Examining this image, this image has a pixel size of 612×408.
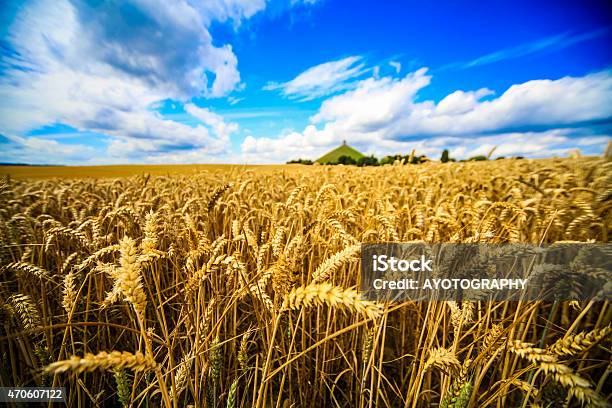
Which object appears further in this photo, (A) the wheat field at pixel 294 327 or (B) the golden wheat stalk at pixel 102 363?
(A) the wheat field at pixel 294 327

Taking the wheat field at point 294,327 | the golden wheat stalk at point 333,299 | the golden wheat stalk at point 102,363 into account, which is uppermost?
the golden wheat stalk at point 333,299

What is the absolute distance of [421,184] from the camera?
4309 mm

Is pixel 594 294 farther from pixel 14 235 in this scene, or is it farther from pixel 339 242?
pixel 14 235

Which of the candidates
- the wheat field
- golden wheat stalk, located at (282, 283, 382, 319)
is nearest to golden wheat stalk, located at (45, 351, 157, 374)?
the wheat field

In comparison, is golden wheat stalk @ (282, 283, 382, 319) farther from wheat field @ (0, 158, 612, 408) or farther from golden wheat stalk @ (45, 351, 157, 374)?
golden wheat stalk @ (45, 351, 157, 374)

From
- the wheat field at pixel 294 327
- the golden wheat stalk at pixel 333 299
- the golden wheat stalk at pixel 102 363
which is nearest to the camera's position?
the golden wheat stalk at pixel 102 363

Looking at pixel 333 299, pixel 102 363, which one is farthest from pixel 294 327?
pixel 102 363

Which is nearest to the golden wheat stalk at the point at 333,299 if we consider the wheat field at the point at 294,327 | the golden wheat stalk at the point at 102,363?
the wheat field at the point at 294,327

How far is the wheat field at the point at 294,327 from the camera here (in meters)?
0.99

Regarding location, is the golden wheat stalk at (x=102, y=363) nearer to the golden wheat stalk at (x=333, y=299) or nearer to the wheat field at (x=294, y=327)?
the wheat field at (x=294, y=327)

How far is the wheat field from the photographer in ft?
3.26

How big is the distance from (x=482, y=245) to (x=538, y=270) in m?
0.35

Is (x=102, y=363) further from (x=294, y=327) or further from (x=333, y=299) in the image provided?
(x=294, y=327)

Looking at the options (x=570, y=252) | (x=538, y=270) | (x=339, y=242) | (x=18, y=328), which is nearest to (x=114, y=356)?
(x=538, y=270)
